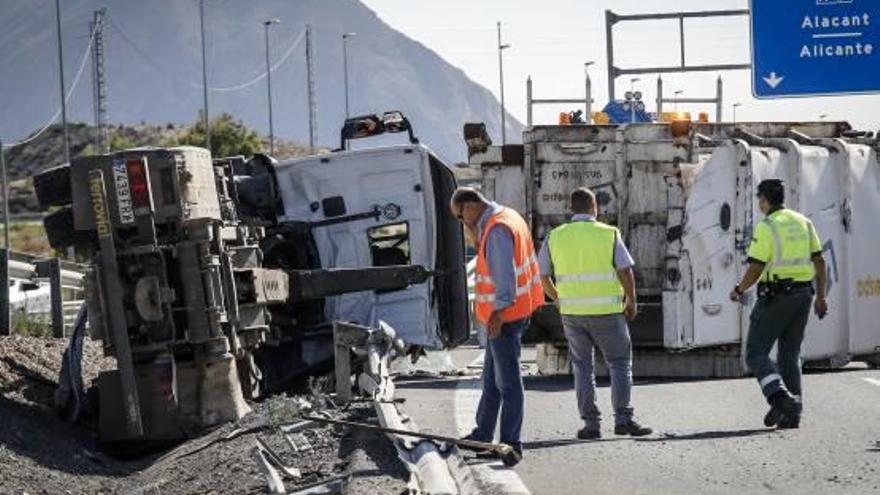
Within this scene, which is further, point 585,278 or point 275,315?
point 275,315

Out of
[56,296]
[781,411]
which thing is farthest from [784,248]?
[56,296]

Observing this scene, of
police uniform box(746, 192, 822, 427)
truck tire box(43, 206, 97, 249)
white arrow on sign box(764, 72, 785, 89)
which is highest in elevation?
white arrow on sign box(764, 72, 785, 89)

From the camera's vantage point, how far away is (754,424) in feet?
36.7

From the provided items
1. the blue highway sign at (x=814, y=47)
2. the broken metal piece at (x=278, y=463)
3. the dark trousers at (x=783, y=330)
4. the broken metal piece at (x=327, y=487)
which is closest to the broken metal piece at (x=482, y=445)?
the broken metal piece at (x=278, y=463)

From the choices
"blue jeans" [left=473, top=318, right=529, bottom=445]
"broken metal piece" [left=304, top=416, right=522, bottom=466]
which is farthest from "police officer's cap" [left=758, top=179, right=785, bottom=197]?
"broken metal piece" [left=304, top=416, right=522, bottom=466]

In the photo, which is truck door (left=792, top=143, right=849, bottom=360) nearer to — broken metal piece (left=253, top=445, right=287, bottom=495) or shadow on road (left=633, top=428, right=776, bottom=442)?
shadow on road (left=633, top=428, right=776, bottom=442)

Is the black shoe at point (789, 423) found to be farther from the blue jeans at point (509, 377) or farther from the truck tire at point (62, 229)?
the truck tire at point (62, 229)

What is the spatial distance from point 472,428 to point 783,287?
7.39ft

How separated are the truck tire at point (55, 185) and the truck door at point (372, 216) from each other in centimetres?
370

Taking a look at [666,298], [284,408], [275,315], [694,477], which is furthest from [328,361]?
[694,477]

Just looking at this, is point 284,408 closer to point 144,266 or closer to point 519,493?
point 144,266

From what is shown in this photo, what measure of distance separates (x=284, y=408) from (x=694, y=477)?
278cm

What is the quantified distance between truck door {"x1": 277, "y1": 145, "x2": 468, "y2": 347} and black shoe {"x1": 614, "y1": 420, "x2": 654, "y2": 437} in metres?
4.55

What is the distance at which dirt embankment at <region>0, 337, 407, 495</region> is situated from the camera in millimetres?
8602
